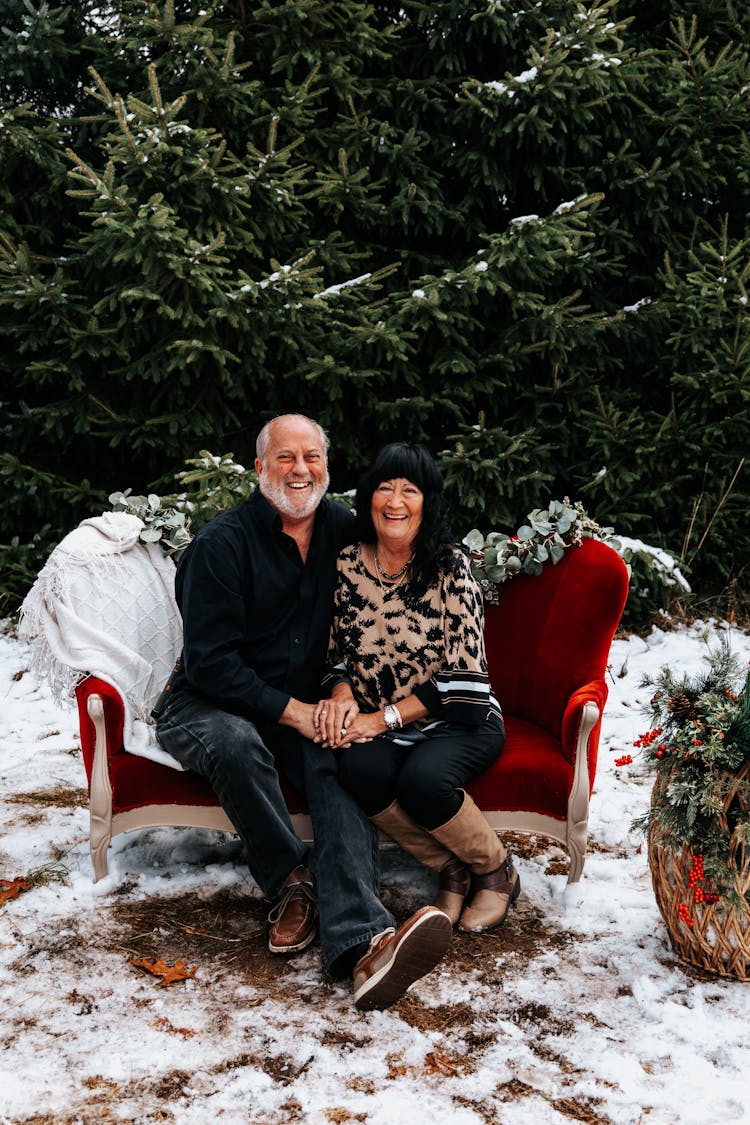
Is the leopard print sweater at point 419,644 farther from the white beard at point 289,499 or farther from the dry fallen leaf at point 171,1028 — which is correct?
the dry fallen leaf at point 171,1028

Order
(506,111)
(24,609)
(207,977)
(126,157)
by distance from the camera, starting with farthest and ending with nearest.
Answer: (506,111), (126,157), (24,609), (207,977)

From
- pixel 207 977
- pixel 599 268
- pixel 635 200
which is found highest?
pixel 635 200

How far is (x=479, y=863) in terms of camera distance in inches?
110

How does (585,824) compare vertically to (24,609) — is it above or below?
below

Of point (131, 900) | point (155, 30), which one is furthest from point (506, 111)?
point (131, 900)

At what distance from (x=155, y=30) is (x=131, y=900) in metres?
4.09

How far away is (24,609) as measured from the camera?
314cm

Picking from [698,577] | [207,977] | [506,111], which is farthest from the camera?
[698,577]

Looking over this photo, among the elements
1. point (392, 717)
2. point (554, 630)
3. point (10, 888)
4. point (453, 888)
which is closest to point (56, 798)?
point (10, 888)

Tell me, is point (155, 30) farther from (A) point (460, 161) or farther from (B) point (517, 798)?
(B) point (517, 798)

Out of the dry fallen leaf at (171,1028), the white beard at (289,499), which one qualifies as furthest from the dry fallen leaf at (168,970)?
the white beard at (289,499)

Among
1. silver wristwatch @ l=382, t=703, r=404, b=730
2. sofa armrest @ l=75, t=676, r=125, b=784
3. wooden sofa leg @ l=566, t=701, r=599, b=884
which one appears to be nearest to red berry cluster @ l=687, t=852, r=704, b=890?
wooden sofa leg @ l=566, t=701, r=599, b=884

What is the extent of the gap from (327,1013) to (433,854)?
625mm

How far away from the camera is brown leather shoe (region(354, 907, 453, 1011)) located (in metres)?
2.27
